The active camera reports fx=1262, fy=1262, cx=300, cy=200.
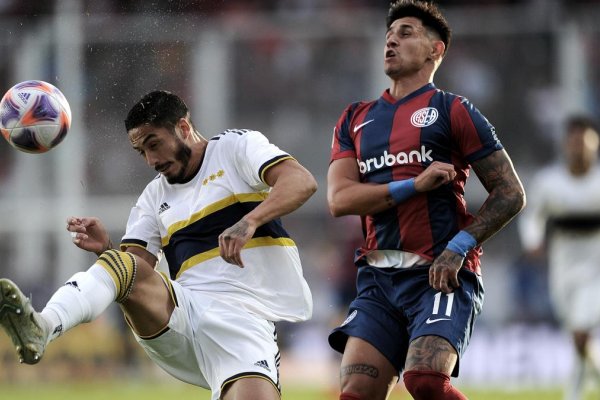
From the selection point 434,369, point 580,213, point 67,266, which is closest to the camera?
point 434,369

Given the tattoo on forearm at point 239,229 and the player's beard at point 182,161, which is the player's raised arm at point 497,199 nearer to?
the tattoo on forearm at point 239,229

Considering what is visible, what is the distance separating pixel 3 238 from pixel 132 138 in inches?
444

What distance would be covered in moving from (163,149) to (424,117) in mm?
1423

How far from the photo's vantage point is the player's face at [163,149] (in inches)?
268

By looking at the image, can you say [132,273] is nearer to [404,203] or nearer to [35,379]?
[404,203]

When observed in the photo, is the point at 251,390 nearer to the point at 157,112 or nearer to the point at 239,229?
the point at 239,229

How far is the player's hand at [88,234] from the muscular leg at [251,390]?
1039 millimetres

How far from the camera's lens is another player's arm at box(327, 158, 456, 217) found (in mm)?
6461

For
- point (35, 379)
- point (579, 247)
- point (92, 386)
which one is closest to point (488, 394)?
point (579, 247)

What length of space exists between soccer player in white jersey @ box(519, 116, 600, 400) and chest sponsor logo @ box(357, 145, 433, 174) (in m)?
5.45

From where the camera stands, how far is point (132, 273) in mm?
6406

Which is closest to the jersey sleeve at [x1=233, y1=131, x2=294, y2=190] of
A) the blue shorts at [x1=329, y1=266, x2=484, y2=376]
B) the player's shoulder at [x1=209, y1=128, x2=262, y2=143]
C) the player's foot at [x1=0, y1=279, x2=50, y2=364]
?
the player's shoulder at [x1=209, y1=128, x2=262, y2=143]

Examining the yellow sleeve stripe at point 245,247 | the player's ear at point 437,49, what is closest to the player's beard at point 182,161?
the yellow sleeve stripe at point 245,247

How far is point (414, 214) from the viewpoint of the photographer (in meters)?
6.74
